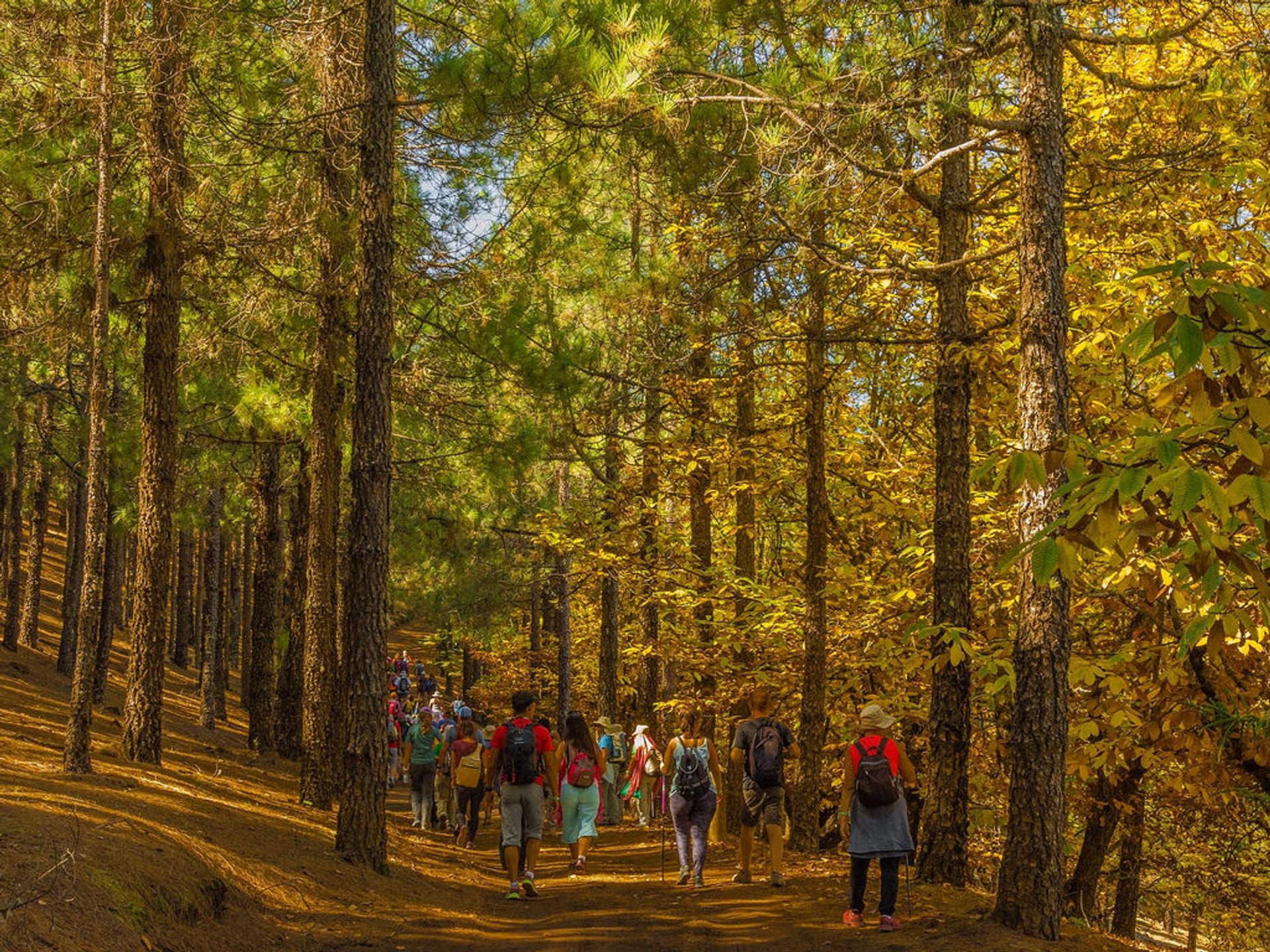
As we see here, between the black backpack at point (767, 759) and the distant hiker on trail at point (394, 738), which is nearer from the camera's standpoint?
the black backpack at point (767, 759)

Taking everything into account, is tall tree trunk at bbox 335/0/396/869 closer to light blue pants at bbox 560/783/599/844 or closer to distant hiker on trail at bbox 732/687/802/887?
light blue pants at bbox 560/783/599/844

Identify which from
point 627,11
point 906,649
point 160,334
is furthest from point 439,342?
point 906,649

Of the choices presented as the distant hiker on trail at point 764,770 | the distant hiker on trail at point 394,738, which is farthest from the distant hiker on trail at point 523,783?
the distant hiker on trail at point 394,738

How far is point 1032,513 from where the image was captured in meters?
7.80

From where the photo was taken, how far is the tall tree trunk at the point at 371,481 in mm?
10695

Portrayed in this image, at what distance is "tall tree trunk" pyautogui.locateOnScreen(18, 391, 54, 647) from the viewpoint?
23094mm

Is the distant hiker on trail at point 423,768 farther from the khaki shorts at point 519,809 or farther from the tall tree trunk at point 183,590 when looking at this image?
the tall tree trunk at point 183,590

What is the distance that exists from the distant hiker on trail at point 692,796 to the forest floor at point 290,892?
403mm

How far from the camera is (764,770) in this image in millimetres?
11070

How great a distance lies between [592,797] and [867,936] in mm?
4909

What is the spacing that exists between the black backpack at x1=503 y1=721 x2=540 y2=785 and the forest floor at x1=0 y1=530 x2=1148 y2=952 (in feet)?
4.07

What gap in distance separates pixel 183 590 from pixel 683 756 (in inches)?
891

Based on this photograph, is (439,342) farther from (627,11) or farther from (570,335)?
(627,11)

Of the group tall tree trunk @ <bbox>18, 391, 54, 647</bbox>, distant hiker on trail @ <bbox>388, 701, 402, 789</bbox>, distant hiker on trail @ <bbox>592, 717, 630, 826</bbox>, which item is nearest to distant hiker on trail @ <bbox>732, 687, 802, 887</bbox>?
distant hiker on trail @ <bbox>592, 717, 630, 826</bbox>
